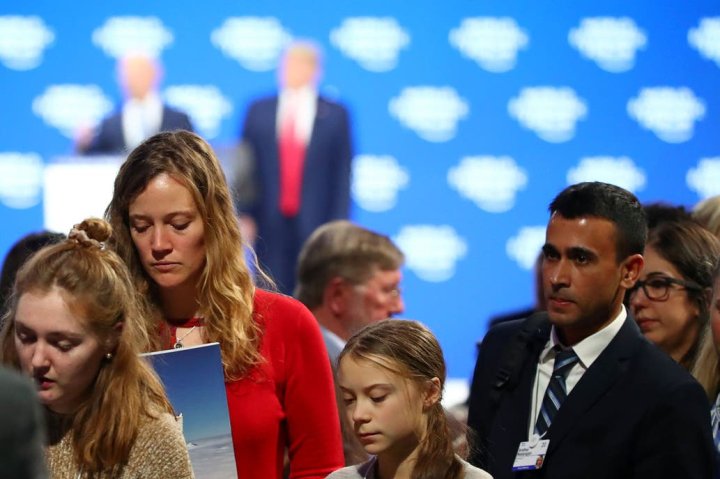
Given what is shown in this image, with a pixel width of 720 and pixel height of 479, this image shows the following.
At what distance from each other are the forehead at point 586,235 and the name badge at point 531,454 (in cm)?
49

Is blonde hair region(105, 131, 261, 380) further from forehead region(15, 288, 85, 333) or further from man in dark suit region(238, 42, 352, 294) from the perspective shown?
man in dark suit region(238, 42, 352, 294)

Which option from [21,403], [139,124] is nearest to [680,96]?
[139,124]

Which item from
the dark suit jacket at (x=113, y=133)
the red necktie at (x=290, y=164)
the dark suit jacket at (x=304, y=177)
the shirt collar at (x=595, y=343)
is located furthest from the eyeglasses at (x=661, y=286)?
the dark suit jacket at (x=113, y=133)

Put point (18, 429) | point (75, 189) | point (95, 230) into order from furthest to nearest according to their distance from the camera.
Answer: point (75, 189) → point (95, 230) → point (18, 429)

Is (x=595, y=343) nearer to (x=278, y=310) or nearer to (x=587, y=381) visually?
(x=587, y=381)

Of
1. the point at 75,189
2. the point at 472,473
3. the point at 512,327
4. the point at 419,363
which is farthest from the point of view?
the point at 75,189

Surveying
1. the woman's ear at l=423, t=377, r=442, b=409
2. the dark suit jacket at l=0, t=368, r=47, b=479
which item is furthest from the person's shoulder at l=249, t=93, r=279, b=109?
the dark suit jacket at l=0, t=368, r=47, b=479

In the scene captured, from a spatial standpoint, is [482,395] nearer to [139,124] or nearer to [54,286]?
[54,286]

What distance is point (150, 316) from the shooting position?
2.98m

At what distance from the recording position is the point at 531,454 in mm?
2998

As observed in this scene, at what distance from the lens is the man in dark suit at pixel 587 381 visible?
2.87 metres

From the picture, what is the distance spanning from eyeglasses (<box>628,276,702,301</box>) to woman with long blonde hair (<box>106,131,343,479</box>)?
1.36 m

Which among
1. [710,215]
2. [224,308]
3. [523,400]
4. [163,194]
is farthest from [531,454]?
[710,215]

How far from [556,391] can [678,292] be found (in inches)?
40.4
